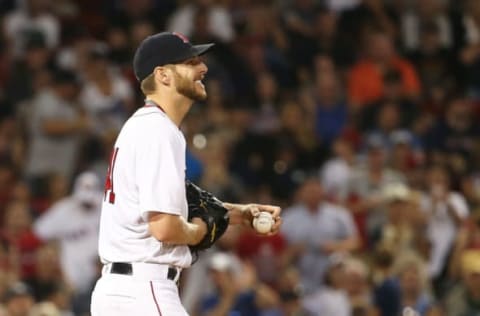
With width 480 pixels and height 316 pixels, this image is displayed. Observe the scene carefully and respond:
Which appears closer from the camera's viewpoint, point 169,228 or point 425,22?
point 169,228

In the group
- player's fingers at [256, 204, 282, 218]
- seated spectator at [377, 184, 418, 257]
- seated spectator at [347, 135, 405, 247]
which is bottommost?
player's fingers at [256, 204, 282, 218]

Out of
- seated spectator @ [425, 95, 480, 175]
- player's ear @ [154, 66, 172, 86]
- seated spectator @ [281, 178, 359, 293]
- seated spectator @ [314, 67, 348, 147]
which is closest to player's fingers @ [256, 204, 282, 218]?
player's ear @ [154, 66, 172, 86]

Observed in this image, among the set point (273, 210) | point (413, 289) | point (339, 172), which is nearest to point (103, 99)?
point (339, 172)

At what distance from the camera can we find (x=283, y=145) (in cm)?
1261

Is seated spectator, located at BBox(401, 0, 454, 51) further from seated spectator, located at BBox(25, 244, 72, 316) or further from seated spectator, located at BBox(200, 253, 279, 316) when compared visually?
seated spectator, located at BBox(25, 244, 72, 316)

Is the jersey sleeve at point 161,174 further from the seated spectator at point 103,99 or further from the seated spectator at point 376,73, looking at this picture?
the seated spectator at point 376,73

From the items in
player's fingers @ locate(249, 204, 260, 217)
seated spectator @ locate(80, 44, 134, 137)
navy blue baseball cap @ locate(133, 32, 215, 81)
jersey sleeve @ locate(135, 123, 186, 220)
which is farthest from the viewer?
seated spectator @ locate(80, 44, 134, 137)

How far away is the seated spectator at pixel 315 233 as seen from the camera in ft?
37.0

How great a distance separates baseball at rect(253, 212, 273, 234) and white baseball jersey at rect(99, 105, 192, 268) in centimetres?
38

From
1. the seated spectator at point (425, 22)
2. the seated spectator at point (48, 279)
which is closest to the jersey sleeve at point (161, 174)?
the seated spectator at point (48, 279)

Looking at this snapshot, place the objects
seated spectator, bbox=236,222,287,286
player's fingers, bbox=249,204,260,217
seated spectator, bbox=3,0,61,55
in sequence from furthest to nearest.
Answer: seated spectator, bbox=3,0,61,55 → seated spectator, bbox=236,222,287,286 → player's fingers, bbox=249,204,260,217

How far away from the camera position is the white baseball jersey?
5.09 meters

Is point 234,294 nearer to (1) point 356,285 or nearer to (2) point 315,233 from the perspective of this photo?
(1) point 356,285

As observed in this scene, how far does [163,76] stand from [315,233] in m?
6.20
